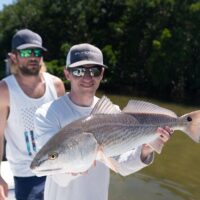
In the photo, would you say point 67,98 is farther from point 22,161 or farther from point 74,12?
point 74,12

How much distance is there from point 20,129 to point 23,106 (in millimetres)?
176

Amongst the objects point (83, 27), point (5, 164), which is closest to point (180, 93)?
point (83, 27)

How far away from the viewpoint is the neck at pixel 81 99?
8.77 ft

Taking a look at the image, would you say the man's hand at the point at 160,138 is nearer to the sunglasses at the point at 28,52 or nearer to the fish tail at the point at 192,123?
the fish tail at the point at 192,123

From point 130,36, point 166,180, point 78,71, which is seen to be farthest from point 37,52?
point 130,36

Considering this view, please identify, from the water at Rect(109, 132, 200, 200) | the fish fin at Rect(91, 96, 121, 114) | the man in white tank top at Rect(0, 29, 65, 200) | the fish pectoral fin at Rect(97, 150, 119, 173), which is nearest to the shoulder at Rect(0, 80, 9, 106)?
the man in white tank top at Rect(0, 29, 65, 200)

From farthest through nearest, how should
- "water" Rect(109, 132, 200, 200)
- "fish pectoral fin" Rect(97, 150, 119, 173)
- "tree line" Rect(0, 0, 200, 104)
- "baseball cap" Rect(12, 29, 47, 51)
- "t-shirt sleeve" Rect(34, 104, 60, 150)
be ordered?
1. "tree line" Rect(0, 0, 200, 104)
2. "water" Rect(109, 132, 200, 200)
3. "baseball cap" Rect(12, 29, 47, 51)
4. "t-shirt sleeve" Rect(34, 104, 60, 150)
5. "fish pectoral fin" Rect(97, 150, 119, 173)

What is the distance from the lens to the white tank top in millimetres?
3461

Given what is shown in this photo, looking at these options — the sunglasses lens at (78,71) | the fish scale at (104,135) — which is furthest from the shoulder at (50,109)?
the fish scale at (104,135)

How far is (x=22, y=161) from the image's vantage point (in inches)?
137

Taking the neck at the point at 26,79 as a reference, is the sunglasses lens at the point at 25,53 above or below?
above

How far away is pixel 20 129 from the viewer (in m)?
3.50

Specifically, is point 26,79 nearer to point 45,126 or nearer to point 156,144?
point 45,126

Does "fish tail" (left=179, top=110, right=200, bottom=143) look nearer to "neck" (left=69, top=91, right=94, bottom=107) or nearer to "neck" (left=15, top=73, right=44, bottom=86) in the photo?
"neck" (left=69, top=91, right=94, bottom=107)
